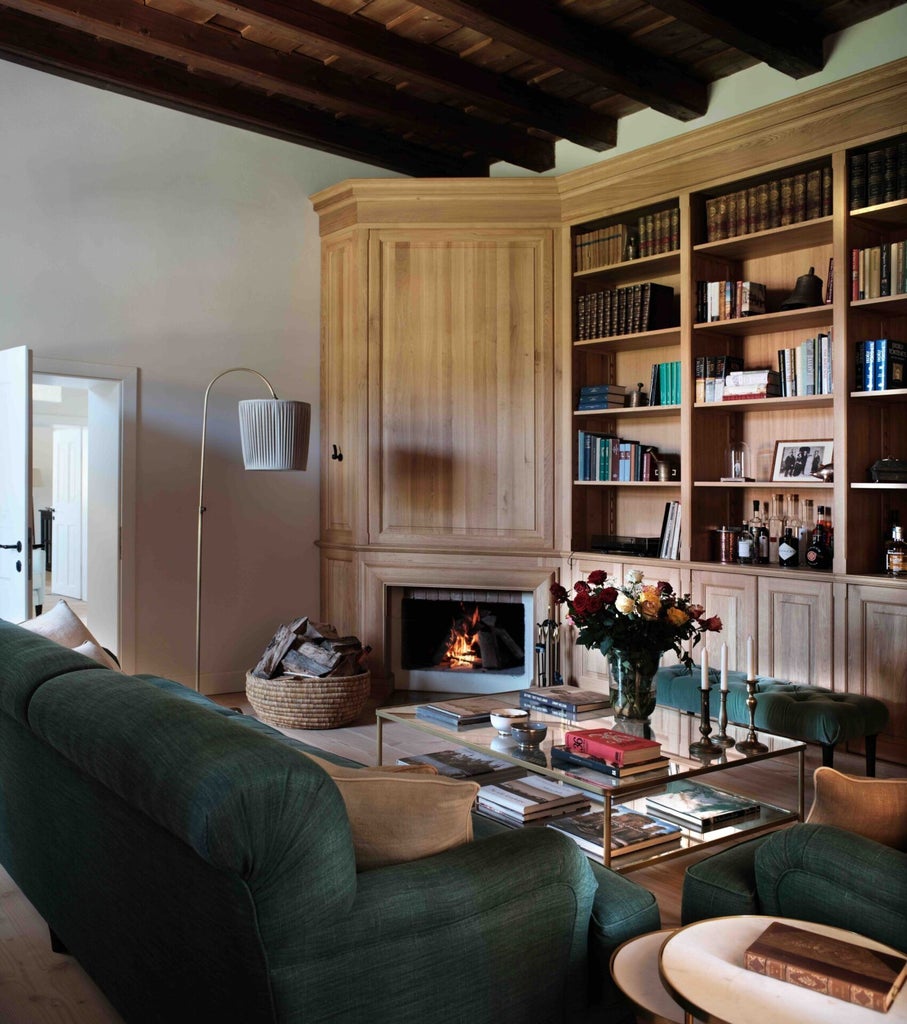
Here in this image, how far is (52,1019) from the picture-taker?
223 cm

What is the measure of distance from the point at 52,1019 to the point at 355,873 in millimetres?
1132

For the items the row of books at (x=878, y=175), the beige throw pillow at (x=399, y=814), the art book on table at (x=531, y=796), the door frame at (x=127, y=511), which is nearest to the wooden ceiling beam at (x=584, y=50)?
the row of books at (x=878, y=175)

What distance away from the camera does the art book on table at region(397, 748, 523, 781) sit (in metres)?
3.29

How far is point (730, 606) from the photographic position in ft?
15.5

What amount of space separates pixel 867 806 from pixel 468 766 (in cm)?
171

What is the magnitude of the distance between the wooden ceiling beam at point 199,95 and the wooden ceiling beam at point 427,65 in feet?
2.60

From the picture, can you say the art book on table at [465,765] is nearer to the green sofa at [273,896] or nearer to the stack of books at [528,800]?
the stack of books at [528,800]

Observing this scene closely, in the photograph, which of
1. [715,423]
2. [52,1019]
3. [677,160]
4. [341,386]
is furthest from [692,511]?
[52,1019]

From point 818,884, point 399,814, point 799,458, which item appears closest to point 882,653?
point 799,458

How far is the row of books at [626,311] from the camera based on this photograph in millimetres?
5207

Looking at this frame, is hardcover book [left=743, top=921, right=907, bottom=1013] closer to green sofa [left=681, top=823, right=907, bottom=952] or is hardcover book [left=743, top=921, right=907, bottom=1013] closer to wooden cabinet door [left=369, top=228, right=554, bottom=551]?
green sofa [left=681, top=823, right=907, bottom=952]

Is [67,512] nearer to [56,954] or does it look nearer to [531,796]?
[56,954]

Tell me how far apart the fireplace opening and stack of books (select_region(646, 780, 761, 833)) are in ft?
8.74

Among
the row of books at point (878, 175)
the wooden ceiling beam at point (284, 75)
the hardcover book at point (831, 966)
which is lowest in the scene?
the hardcover book at point (831, 966)
